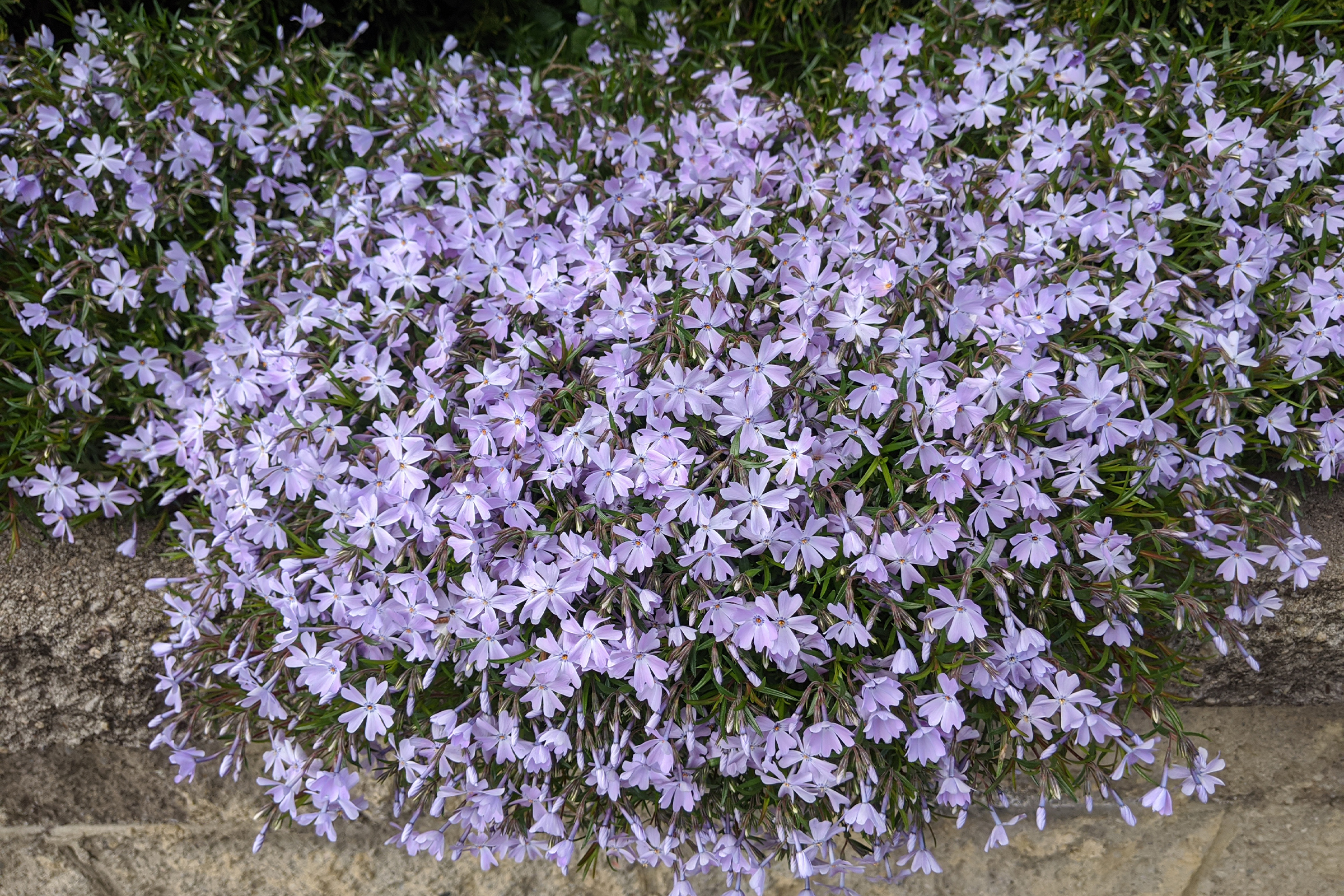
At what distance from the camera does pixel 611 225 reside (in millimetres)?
2135

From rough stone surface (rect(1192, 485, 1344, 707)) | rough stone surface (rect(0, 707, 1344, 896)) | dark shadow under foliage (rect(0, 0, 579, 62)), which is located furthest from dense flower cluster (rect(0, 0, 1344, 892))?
dark shadow under foliage (rect(0, 0, 579, 62))

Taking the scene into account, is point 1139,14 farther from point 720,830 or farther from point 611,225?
point 720,830

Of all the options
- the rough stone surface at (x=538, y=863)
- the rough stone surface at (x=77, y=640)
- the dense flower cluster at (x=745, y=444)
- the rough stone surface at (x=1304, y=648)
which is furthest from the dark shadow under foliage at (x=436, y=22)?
the rough stone surface at (x=1304, y=648)

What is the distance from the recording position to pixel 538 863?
94.7 inches

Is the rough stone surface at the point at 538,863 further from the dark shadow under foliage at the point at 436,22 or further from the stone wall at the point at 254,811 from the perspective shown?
the dark shadow under foliage at the point at 436,22

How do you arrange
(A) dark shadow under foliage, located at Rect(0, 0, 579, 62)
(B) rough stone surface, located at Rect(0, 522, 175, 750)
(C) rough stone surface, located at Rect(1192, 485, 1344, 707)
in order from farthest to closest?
(A) dark shadow under foliage, located at Rect(0, 0, 579, 62) < (B) rough stone surface, located at Rect(0, 522, 175, 750) < (C) rough stone surface, located at Rect(1192, 485, 1344, 707)

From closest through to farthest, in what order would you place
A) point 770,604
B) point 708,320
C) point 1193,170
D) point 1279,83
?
point 770,604
point 708,320
point 1193,170
point 1279,83

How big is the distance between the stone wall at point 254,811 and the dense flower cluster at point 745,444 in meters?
0.21

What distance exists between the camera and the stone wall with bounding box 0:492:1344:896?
2.22m

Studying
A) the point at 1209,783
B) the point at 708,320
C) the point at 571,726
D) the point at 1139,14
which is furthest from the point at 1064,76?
the point at 571,726

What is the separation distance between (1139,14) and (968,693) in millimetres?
1656

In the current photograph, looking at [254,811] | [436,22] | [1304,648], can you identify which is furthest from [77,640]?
[1304,648]

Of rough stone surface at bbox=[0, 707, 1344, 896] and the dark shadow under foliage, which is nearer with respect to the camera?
rough stone surface at bbox=[0, 707, 1344, 896]

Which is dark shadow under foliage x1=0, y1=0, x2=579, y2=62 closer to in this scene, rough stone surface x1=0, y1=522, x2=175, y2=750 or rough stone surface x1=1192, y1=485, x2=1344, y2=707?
rough stone surface x1=0, y1=522, x2=175, y2=750
